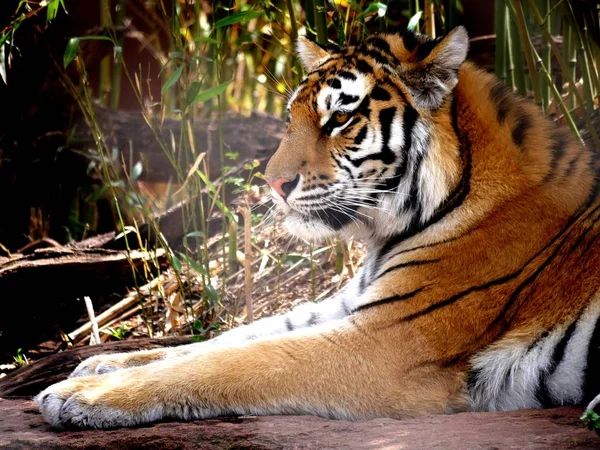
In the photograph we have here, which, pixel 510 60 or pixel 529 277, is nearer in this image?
pixel 529 277

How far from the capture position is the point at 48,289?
167 inches

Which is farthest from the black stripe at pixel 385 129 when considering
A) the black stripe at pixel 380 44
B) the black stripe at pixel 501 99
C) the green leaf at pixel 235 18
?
the green leaf at pixel 235 18

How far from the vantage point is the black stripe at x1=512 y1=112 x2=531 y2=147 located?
2.70 meters

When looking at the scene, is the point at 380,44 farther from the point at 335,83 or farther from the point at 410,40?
the point at 335,83

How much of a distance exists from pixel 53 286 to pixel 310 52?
6.61 feet

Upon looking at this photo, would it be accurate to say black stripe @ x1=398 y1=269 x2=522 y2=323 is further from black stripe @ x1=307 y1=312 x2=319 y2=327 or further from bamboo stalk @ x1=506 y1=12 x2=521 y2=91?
bamboo stalk @ x1=506 y1=12 x2=521 y2=91

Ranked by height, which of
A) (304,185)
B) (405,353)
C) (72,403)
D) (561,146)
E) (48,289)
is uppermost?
(561,146)

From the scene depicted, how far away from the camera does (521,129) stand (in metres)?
2.73

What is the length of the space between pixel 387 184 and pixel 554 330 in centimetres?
77

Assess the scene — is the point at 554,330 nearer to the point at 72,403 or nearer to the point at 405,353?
the point at 405,353

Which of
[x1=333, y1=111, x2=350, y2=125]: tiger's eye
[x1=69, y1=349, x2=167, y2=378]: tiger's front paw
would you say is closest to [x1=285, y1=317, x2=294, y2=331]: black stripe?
[x1=69, y1=349, x2=167, y2=378]: tiger's front paw

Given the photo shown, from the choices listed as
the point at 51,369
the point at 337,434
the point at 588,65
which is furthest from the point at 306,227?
the point at 588,65

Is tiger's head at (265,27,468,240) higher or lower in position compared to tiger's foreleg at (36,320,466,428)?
higher

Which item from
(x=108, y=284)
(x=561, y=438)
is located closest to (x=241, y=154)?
(x=108, y=284)
